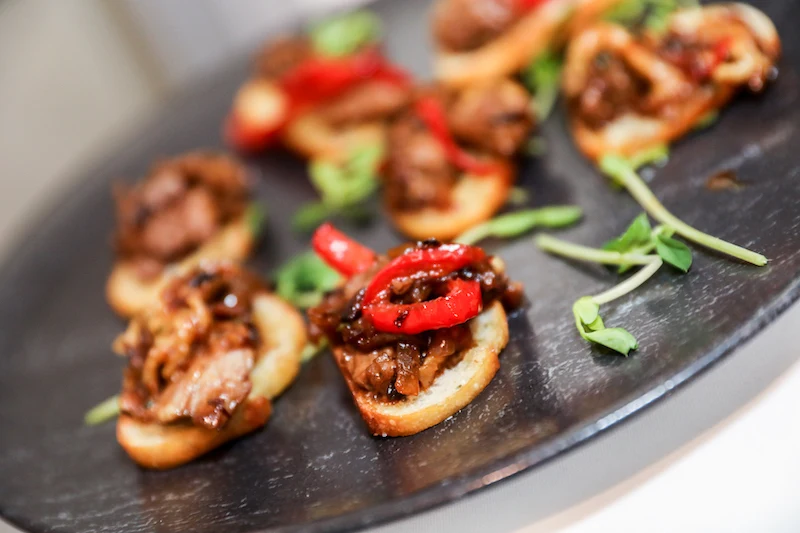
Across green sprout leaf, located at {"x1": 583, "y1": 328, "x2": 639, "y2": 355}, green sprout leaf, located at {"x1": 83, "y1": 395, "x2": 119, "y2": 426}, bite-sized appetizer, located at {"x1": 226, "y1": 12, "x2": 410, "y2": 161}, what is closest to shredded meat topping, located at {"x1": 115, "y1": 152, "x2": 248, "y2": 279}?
bite-sized appetizer, located at {"x1": 226, "y1": 12, "x2": 410, "y2": 161}

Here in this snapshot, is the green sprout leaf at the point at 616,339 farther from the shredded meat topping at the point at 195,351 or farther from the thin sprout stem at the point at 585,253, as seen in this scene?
the shredded meat topping at the point at 195,351

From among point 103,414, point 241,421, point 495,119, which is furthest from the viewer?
point 495,119

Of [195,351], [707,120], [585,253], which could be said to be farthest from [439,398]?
[707,120]

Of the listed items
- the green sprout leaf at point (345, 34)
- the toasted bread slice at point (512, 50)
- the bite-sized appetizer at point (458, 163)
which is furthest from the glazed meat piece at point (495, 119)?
the green sprout leaf at point (345, 34)

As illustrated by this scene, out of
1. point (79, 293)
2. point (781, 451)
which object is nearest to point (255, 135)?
point (79, 293)

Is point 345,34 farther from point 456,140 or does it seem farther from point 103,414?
point 103,414

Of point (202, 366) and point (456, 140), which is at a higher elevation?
point (202, 366)
